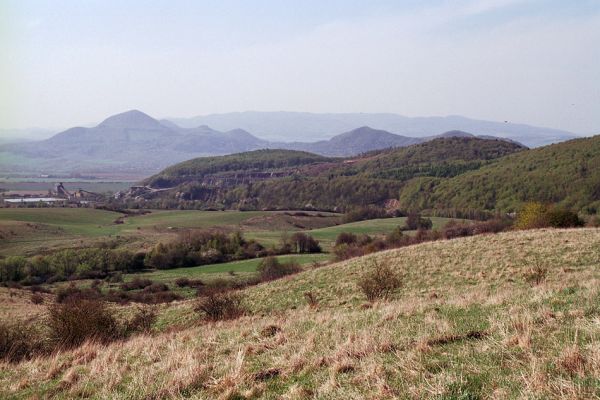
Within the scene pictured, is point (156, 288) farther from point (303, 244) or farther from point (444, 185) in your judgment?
point (444, 185)

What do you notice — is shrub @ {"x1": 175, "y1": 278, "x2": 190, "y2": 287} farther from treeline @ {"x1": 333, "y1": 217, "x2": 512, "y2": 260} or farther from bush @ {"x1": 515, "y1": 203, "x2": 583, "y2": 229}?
bush @ {"x1": 515, "y1": 203, "x2": 583, "y2": 229}

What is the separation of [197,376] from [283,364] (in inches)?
50.7

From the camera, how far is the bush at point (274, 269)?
144 feet

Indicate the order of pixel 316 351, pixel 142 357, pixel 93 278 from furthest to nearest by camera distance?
pixel 93 278, pixel 142 357, pixel 316 351

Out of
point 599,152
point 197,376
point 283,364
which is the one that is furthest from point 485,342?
point 599,152

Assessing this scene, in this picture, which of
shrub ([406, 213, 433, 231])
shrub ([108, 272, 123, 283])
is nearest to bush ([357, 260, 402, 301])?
shrub ([108, 272, 123, 283])

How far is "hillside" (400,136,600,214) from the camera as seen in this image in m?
101

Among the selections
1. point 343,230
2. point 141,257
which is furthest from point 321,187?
point 141,257

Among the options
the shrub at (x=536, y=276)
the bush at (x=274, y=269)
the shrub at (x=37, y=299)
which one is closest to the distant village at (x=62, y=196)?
the bush at (x=274, y=269)

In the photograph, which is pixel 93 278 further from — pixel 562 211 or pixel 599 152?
pixel 599 152

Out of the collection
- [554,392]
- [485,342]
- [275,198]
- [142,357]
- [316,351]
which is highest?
[554,392]

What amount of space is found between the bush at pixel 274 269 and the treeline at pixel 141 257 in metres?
13.3

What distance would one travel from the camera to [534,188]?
359 feet

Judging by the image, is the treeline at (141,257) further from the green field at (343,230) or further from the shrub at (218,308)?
the shrub at (218,308)
